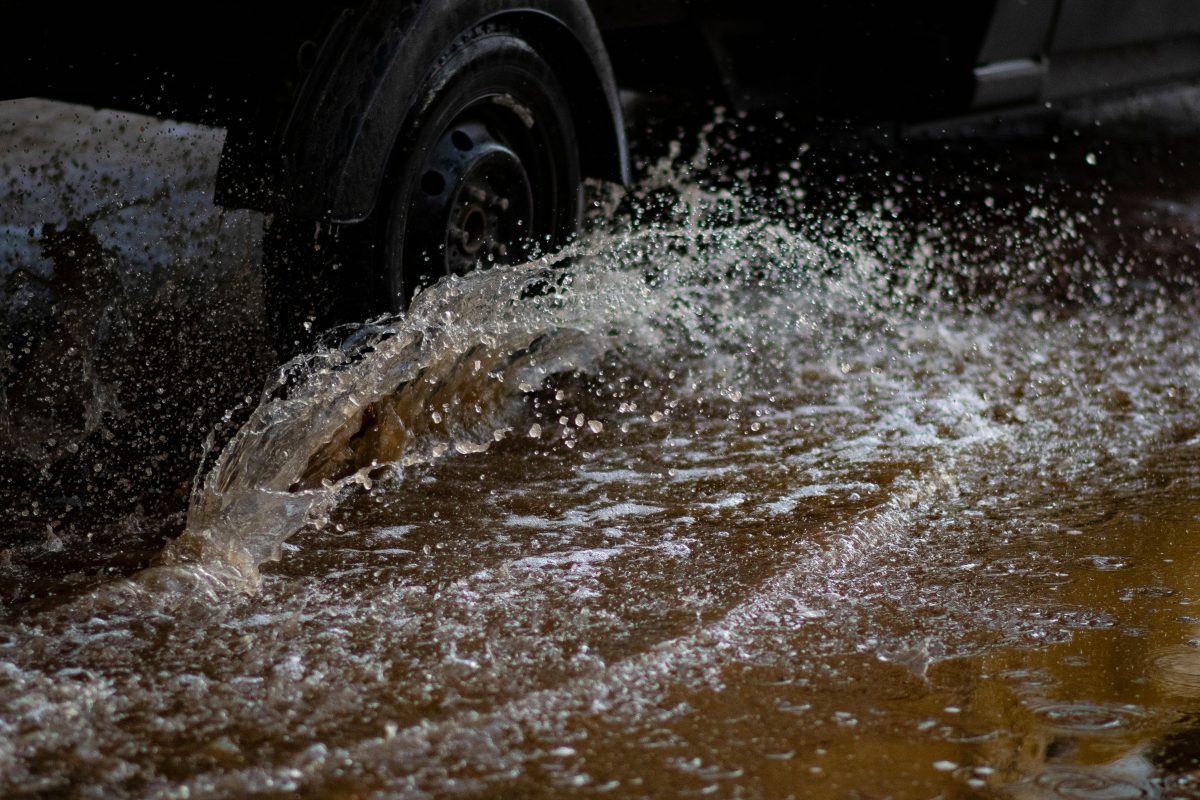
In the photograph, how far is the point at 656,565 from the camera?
256 cm

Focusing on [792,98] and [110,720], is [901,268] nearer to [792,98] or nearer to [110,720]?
[792,98]

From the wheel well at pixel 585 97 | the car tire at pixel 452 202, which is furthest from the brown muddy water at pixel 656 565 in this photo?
the wheel well at pixel 585 97

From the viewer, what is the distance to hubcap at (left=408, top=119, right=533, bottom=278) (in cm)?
309

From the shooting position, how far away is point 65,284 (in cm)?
318

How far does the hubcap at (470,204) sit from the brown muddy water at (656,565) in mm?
94

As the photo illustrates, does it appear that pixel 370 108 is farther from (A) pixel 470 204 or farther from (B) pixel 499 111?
(B) pixel 499 111

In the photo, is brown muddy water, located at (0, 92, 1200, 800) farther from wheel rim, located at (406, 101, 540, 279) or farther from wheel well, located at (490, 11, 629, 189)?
wheel well, located at (490, 11, 629, 189)

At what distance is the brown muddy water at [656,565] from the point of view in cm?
188

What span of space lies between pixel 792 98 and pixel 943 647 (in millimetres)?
2987

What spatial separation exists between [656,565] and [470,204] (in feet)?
3.62

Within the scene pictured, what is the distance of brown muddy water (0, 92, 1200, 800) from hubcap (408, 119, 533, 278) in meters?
0.09

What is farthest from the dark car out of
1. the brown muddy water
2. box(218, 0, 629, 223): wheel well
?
the brown muddy water

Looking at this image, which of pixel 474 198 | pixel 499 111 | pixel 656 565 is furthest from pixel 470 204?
pixel 656 565

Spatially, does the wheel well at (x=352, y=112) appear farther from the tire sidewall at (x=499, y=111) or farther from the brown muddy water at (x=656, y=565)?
the brown muddy water at (x=656, y=565)
